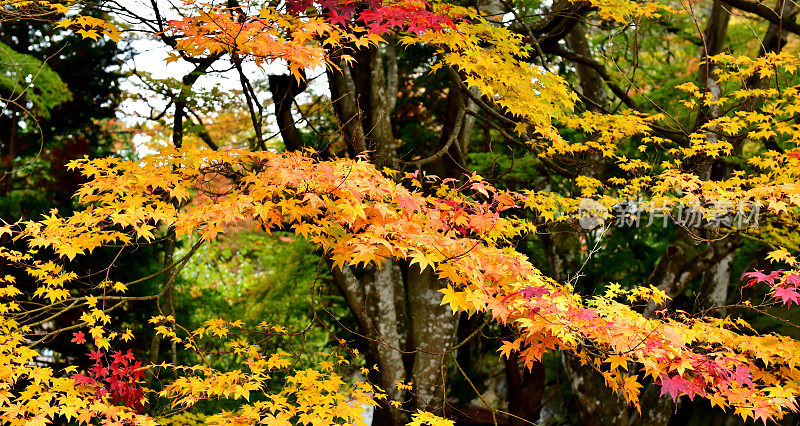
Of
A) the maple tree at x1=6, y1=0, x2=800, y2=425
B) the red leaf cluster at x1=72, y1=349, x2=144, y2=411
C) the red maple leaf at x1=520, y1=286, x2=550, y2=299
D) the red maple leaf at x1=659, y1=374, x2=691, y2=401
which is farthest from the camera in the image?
the red leaf cluster at x1=72, y1=349, x2=144, y2=411

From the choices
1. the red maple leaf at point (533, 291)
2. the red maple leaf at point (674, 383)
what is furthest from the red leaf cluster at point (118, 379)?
the red maple leaf at point (674, 383)

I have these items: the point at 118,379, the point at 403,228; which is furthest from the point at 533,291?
the point at 118,379

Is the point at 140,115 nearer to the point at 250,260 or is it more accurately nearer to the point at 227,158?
the point at 227,158

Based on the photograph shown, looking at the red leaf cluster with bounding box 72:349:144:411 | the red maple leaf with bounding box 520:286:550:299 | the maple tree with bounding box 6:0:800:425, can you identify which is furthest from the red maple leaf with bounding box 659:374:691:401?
the red leaf cluster with bounding box 72:349:144:411

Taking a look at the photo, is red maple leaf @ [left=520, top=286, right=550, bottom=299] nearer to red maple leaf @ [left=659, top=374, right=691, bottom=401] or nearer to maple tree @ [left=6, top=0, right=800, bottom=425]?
maple tree @ [left=6, top=0, right=800, bottom=425]

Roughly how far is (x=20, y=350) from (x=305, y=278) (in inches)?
209

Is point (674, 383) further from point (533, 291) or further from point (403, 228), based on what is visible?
point (403, 228)

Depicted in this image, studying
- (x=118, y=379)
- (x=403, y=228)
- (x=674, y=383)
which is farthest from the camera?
(x=118, y=379)

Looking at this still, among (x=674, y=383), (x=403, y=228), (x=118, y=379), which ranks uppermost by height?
(x=403, y=228)

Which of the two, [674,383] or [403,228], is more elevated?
[403,228]

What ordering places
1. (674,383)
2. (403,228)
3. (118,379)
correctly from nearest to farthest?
(674,383)
(403,228)
(118,379)

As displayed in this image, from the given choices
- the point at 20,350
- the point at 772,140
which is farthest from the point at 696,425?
the point at 20,350

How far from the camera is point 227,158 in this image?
12.8 ft

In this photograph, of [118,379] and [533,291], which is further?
[118,379]
